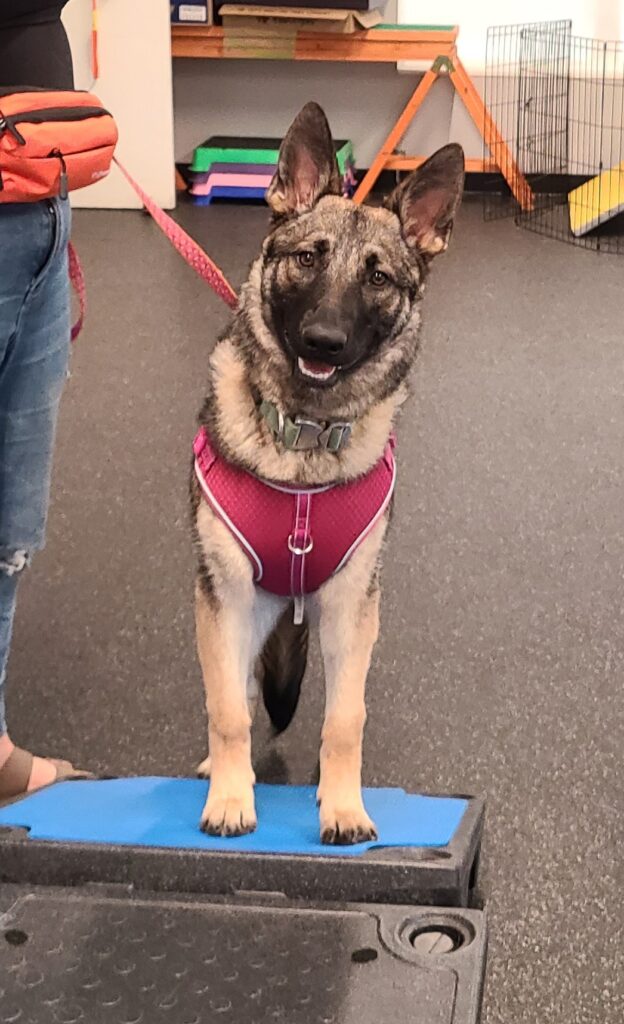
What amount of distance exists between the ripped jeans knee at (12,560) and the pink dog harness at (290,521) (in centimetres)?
26

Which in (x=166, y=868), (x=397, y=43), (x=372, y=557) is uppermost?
(x=397, y=43)

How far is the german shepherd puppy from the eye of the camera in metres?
1.57

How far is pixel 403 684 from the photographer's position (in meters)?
2.20

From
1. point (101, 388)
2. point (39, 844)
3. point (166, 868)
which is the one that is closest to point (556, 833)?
point (166, 868)

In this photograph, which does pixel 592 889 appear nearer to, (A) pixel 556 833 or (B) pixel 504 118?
(A) pixel 556 833


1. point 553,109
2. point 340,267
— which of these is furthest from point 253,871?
point 553,109

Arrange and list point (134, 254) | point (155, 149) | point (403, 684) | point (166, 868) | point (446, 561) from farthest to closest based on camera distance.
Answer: point (155, 149), point (134, 254), point (446, 561), point (403, 684), point (166, 868)

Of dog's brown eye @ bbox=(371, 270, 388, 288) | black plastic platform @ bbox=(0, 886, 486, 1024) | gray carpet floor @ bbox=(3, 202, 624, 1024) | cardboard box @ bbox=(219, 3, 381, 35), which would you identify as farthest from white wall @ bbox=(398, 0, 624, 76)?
black plastic platform @ bbox=(0, 886, 486, 1024)

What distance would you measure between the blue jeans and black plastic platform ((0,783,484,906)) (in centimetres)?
35

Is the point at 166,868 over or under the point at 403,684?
over

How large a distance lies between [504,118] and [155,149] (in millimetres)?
1989

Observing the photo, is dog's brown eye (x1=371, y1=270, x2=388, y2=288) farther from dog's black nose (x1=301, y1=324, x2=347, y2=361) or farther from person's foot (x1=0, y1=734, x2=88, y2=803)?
person's foot (x1=0, y1=734, x2=88, y2=803)

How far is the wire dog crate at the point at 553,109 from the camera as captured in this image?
20.5ft

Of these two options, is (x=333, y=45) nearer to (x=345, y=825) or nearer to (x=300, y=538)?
(x=300, y=538)
